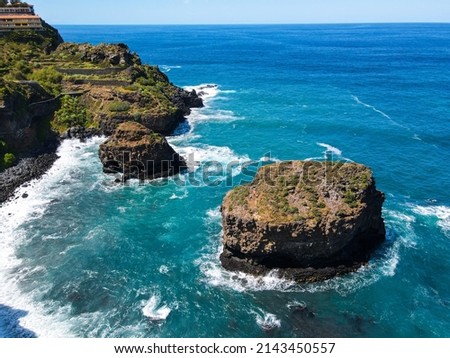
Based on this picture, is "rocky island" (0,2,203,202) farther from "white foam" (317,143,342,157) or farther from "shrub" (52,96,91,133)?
"white foam" (317,143,342,157)

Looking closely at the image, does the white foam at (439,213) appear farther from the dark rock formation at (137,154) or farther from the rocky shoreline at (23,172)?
the rocky shoreline at (23,172)

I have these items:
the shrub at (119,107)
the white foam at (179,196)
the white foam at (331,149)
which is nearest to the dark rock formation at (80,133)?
the shrub at (119,107)

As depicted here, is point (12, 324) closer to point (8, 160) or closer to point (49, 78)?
point (8, 160)

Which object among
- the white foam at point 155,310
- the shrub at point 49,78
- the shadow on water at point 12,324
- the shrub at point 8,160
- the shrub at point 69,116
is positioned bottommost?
the shadow on water at point 12,324

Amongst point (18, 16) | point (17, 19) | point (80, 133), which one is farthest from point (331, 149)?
point (18, 16)

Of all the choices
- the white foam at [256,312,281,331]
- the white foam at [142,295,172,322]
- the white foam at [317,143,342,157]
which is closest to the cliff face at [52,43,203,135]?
the white foam at [317,143,342,157]
